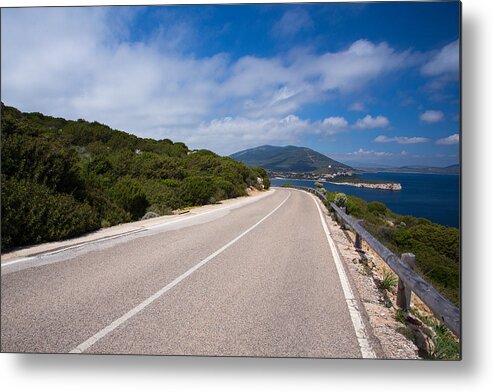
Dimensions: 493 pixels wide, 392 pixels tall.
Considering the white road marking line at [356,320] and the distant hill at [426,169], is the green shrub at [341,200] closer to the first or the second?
the white road marking line at [356,320]

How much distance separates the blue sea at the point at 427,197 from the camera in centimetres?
375

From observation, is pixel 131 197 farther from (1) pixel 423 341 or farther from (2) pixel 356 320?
(1) pixel 423 341

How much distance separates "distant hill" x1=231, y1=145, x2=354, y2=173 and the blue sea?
95cm

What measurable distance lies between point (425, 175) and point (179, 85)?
3537 mm

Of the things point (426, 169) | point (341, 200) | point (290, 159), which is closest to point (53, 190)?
point (290, 159)

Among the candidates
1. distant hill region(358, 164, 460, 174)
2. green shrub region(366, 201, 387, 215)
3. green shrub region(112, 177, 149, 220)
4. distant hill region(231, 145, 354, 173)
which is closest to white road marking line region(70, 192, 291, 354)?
distant hill region(231, 145, 354, 173)

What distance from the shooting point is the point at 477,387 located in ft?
11.2

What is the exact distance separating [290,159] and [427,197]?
8.06 ft

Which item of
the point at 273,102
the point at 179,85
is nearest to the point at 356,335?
the point at 273,102

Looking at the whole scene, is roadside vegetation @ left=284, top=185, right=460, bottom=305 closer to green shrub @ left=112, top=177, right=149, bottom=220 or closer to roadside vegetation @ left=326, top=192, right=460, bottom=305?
roadside vegetation @ left=326, top=192, right=460, bottom=305

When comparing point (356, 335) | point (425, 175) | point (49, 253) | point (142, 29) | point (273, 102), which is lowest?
point (356, 335)

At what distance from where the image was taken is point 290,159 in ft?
18.8

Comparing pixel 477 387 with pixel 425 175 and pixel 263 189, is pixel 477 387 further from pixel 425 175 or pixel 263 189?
pixel 263 189

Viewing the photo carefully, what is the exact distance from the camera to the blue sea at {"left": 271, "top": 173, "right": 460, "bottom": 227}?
3.75 m
